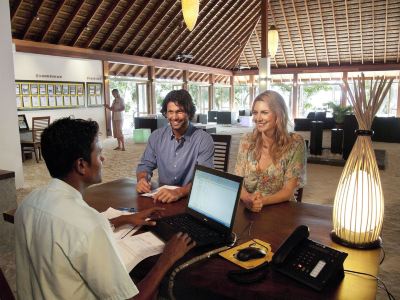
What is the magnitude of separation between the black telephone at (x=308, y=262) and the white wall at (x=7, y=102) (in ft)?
15.2

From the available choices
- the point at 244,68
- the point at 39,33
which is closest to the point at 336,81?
the point at 244,68

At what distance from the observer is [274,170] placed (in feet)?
7.15

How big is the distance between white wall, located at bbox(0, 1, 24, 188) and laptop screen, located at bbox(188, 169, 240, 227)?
405 cm

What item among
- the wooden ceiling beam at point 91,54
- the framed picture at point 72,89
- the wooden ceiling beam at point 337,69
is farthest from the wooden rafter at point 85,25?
the wooden ceiling beam at point 337,69

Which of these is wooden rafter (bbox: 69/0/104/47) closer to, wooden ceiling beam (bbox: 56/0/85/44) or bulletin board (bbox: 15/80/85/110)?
wooden ceiling beam (bbox: 56/0/85/44)

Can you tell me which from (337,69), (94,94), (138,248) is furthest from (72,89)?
(337,69)

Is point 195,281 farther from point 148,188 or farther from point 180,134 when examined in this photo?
point 180,134

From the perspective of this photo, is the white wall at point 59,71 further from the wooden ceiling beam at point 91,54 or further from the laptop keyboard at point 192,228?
the laptop keyboard at point 192,228

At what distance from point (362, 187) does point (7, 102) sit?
4757mm

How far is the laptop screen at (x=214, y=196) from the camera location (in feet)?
4.78

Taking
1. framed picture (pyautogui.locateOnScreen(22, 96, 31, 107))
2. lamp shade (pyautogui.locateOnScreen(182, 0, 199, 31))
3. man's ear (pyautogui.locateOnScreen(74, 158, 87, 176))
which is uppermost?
lamp shade (pyautogui.locateOnScreen(182, 0, 199, 31))

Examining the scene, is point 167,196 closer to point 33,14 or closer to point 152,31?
point 33,14

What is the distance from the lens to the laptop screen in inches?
57.3

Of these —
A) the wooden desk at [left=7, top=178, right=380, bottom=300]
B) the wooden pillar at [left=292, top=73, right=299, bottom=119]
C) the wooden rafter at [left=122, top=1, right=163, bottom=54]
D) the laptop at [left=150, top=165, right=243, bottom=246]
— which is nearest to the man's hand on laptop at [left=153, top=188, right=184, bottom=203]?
the wooden desk at [left=7, top=178, right=380, bottom=300]
